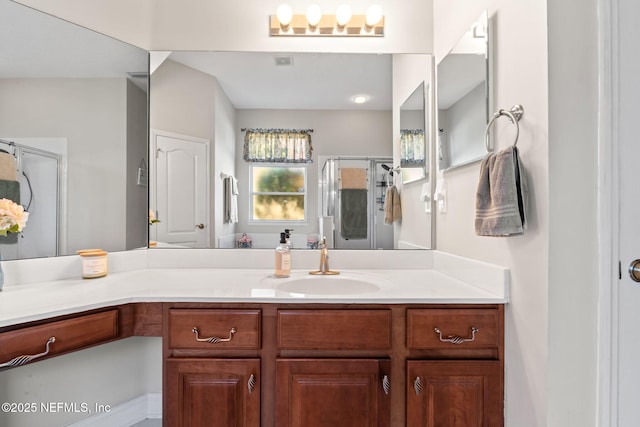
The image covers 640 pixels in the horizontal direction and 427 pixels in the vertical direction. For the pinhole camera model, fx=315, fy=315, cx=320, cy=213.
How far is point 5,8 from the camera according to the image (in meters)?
1.38

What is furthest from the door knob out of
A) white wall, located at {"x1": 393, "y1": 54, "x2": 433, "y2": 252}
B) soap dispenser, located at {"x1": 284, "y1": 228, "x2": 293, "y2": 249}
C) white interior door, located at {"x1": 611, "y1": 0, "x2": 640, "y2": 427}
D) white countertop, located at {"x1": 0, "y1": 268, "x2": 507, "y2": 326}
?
soap dispenser, located at {"x1": 284, "y1": 228, "x2": 293, "y2": 249}

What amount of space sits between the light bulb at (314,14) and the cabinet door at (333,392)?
167 cm

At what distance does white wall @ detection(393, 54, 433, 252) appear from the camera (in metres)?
1.72

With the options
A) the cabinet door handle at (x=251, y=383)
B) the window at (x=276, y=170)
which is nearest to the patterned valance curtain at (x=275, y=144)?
the window at (x=276, y=170)

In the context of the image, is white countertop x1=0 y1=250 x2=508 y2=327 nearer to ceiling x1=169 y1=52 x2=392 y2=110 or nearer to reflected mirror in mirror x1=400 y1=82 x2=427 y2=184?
reflected mirror in mirror x1=400 y1=82 x2=427 y2=184

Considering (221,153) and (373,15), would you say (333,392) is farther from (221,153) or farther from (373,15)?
(373,15)

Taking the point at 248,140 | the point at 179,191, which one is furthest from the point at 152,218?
the point at 248,140

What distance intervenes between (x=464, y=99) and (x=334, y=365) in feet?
4.04

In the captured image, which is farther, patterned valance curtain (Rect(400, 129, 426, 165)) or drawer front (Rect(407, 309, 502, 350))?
patterned valance curtain (Rect(400, 129, 426, 165))

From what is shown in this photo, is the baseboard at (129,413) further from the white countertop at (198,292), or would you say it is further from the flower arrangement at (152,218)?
the flower arrangement at (152,218)

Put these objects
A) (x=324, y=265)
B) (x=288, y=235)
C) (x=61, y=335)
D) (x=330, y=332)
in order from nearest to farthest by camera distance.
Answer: (x=61, y=335) → (x=330, y=332) → (x=324, y=265) → (x=288, y=235)

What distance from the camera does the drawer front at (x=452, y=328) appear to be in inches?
44.8

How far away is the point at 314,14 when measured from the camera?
5.56 feet

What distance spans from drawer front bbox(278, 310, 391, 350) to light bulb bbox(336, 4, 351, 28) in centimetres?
152
